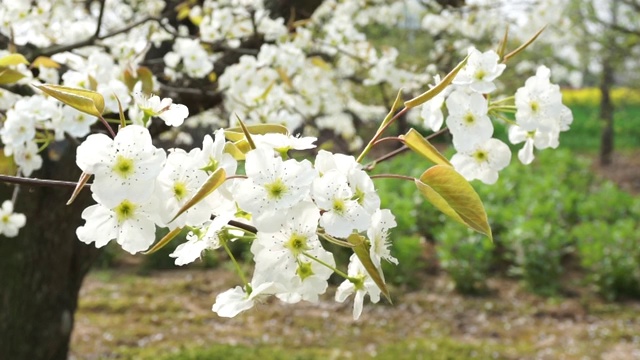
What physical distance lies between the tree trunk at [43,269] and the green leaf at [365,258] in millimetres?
1580

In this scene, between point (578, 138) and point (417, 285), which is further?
point (578, 138)

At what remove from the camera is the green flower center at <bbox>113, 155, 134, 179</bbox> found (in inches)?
27.5

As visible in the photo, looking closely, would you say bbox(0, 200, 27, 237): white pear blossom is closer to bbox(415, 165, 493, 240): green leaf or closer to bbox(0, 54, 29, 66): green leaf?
bbox(0, 54, 29, 66): green leaf

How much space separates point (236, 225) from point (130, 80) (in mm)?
993

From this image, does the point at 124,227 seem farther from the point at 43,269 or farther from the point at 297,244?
the point at 43,269

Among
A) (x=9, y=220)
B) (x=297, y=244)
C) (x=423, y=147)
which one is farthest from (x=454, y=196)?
(x=9, y=220)

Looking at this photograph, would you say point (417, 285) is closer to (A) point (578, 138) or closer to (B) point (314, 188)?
(B) point (314, 188)

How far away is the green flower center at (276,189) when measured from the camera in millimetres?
702

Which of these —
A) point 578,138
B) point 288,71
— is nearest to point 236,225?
point 288,71

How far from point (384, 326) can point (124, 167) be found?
3805 mm

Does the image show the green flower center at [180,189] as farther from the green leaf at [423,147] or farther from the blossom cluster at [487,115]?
the blossom cluster at [487,115]

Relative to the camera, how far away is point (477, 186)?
268 inches

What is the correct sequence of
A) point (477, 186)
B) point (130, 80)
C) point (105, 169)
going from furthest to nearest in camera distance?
point (477, 186) → point (130, 80) → point (105, 169)

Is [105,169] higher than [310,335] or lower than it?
higher
